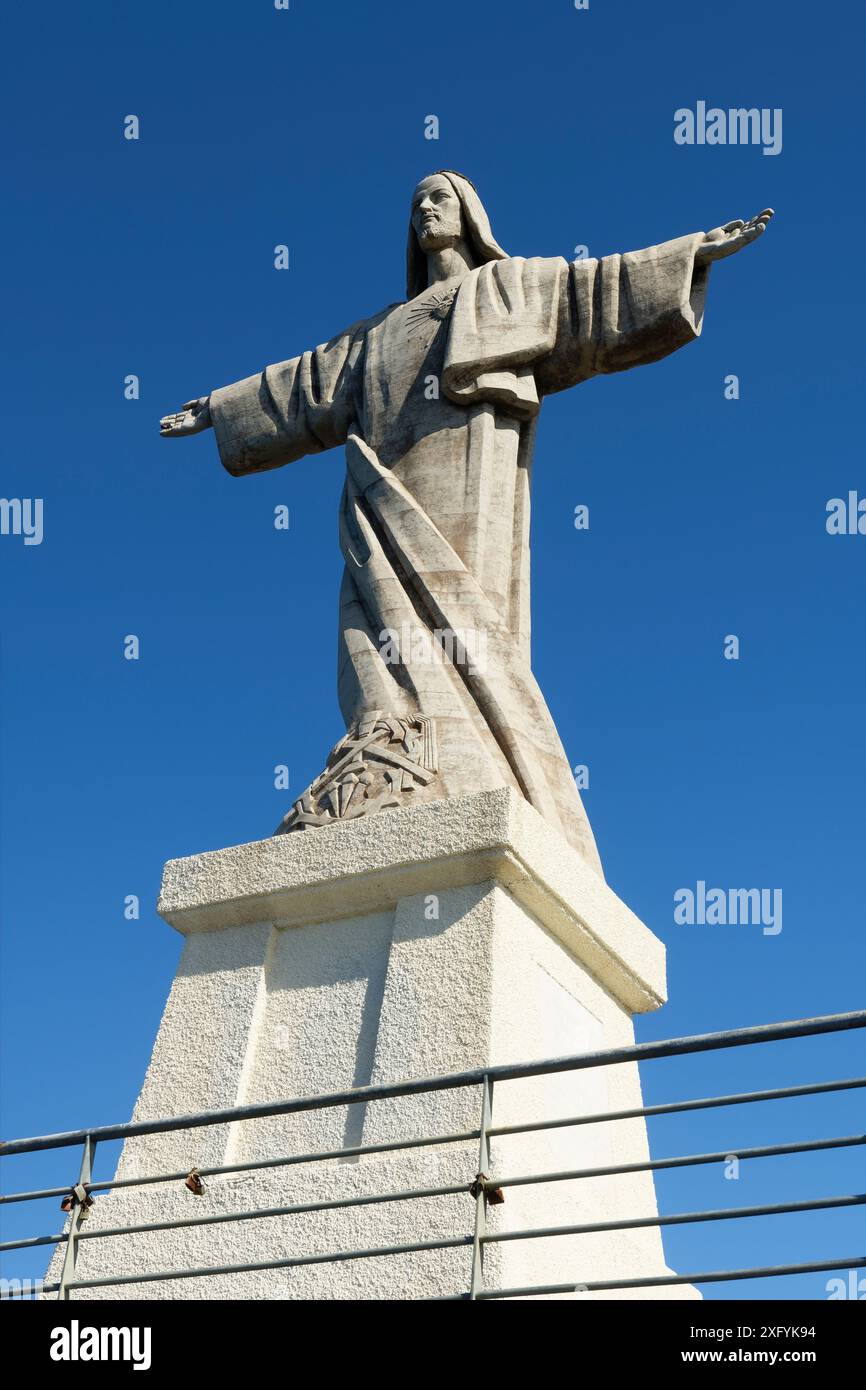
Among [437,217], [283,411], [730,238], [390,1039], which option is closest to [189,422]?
[283,411]

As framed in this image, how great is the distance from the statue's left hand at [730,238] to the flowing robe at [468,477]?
7 centimetres

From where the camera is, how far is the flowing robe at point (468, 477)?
25.0 ft

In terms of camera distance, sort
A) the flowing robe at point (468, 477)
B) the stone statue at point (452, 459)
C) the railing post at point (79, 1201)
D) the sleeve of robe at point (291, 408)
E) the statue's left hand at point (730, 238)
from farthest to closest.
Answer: the sleeve of robe at point (291, 408), the statue's left hand at point (730, 238), the flowing robe at point (468, 477), the stone statue at point (452, 459), the railing post at point (79, 1201)

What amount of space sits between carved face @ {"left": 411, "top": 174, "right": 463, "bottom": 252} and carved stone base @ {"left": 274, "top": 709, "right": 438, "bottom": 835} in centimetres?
A: 336

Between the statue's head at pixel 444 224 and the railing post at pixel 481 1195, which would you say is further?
the statue's head at pixel 444 224

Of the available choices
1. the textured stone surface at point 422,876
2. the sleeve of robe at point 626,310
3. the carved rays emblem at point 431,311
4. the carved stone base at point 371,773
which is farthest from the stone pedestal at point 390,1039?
the carved rays emblem at point 431,311

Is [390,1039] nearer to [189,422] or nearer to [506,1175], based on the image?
[506,1175]

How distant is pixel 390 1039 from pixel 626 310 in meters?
4.29

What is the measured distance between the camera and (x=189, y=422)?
10008mm

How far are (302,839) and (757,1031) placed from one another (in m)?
2.99

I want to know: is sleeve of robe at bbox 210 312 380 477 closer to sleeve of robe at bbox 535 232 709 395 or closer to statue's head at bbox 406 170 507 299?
statue's head at bbox 406 170 507 299

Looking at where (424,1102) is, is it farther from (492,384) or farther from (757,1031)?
(492,384)

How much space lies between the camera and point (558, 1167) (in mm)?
6383

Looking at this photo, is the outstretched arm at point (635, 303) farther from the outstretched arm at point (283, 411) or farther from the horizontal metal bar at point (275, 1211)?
the horizontal metal bar at point (275, 1211)
